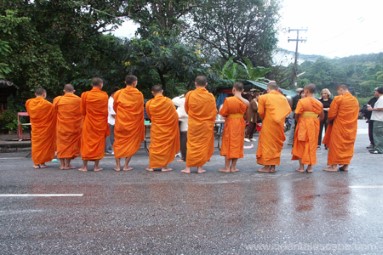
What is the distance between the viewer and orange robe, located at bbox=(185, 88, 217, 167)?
6.90 m

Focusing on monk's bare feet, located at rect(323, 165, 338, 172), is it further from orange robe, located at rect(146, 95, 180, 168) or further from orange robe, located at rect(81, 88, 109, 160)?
orange robe, located at rect(81, 88, 109, 160)

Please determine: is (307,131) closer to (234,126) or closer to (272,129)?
(272,129)

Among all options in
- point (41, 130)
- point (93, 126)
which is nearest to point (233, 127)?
point (93, 126)

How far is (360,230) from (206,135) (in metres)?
3.44

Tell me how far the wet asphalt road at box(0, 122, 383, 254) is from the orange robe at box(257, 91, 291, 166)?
379mm

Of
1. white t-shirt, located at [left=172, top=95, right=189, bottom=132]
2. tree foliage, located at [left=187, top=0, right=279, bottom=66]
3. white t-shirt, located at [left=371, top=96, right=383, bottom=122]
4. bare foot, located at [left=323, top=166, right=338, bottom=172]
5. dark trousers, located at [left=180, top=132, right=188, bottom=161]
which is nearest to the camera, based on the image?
bare foot, located at [left=323, top=166, right=338, bottom=172]

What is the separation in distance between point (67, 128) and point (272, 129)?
388 cm

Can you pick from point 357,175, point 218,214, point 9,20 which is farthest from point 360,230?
point 9,20

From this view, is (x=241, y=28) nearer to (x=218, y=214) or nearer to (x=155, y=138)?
(x=155, y=138)

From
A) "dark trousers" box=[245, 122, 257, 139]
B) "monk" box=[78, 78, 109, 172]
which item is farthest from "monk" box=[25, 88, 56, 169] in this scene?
"dark trousers" box=[245, 122, 257, 139]

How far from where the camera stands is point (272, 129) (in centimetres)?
695

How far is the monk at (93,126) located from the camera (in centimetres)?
711

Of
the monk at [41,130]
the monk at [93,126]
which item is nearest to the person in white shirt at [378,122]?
the monk at [93,126]

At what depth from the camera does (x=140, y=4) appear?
1591cm
